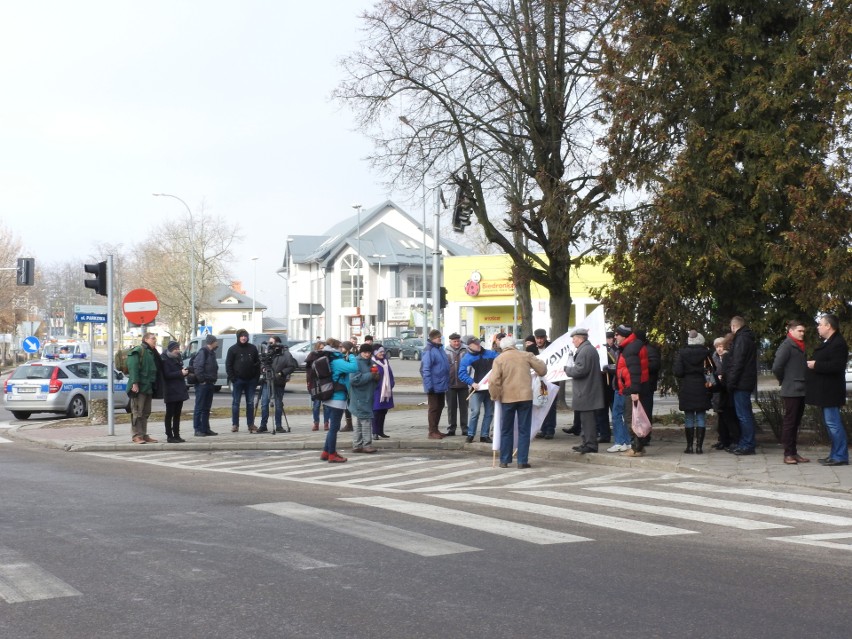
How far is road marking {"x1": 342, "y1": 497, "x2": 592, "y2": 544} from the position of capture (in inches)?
347

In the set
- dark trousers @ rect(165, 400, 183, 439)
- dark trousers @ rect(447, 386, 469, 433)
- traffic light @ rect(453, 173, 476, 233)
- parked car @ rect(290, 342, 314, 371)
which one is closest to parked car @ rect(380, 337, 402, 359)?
parked car @ rect(290, 342, 314, 371)

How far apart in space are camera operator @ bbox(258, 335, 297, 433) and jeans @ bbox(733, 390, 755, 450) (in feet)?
28.9

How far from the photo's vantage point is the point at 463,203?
23.3 metres

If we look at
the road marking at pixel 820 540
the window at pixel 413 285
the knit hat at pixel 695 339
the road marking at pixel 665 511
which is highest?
the window at pixel 413 285

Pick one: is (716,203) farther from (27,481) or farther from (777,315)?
(27,481)

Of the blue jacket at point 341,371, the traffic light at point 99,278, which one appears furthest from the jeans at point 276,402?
the blue jacket at point 341,371

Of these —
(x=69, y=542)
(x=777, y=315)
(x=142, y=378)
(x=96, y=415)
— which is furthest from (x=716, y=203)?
(x=96, y=415)

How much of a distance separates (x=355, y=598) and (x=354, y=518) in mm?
3330

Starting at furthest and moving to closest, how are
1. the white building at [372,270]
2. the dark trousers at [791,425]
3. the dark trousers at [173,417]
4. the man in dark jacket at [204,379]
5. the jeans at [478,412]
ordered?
the white building at [372,270] → the man in dark jacket at [204,379] → the dark trousers at [173,417] → the jeans at [478,412] → the dark trousers at [791,425]

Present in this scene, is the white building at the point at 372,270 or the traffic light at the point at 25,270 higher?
the white building at the point at 372,270

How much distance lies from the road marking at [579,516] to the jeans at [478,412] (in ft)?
19.0

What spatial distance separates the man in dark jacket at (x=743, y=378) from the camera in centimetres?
1464

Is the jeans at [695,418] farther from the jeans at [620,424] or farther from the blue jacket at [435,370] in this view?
the blue jacket at [435,370]

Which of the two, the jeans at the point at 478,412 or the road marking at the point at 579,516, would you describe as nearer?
the road marking at the point at 579,516
